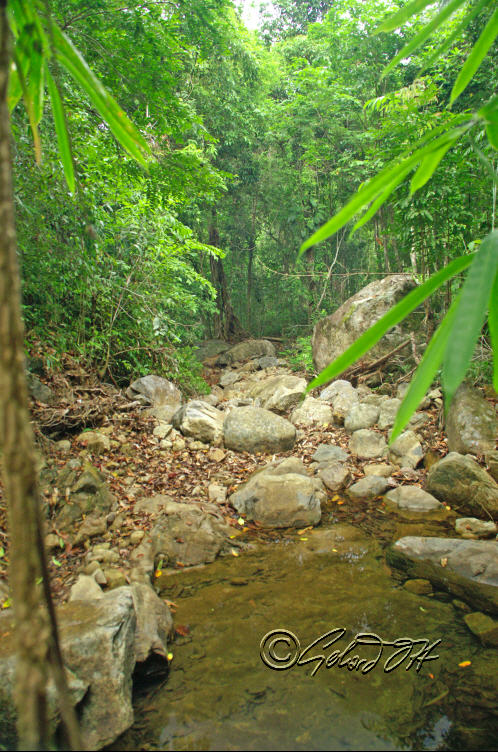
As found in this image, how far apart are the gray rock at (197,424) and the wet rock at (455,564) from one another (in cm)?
268

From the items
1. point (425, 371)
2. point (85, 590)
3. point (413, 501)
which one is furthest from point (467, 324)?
point (413, 501)

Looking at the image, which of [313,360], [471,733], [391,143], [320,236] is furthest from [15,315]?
[313,360]

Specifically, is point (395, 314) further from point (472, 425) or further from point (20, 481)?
point (472, 425)

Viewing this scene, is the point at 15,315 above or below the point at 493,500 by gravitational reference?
above

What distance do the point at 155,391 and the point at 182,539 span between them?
9.94ft

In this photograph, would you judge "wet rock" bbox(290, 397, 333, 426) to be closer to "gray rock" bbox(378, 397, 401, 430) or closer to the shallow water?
"gray rock" bbox(378, 397, 401, 430)

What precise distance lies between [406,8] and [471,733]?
85.8 inches

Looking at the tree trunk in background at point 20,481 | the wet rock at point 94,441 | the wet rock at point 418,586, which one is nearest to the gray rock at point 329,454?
the wet rock at point 418,586

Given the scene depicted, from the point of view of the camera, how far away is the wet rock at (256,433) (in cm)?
517

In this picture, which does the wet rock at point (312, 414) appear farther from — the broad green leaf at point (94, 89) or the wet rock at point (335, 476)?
the broad green leaf at point (94, 89)

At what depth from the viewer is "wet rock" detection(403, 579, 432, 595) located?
8.42 ft

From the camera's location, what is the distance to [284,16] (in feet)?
47.8

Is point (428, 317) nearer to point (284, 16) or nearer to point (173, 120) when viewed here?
point (173, 120)

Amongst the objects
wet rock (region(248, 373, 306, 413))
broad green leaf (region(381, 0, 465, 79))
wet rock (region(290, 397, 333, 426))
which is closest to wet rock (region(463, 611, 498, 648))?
broad green leaf (region(381, 0, 465, 79))
